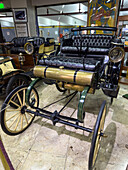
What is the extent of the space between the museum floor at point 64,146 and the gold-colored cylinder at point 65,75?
894mm

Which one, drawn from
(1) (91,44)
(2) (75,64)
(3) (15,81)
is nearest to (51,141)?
(2) (75,64)

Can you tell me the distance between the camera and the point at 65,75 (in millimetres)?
1721

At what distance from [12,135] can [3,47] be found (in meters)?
4.81

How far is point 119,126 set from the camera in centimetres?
212

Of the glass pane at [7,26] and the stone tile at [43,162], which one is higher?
the glass pane at [7,26]

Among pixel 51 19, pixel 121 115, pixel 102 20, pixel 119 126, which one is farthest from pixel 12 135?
pixel 51 19

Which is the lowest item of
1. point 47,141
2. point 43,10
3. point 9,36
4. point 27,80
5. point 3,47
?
point 47,141

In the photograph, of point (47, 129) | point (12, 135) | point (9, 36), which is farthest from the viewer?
point (9, 36)

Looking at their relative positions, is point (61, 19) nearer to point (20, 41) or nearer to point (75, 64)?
point (20, 41)

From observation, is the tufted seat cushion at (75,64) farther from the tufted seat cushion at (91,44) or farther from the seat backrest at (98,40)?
the seat backrest at (98,40)

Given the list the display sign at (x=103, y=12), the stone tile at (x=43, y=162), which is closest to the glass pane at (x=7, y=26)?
the display sign at (x=103, y=12)

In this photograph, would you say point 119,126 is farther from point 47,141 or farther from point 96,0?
point 96,0

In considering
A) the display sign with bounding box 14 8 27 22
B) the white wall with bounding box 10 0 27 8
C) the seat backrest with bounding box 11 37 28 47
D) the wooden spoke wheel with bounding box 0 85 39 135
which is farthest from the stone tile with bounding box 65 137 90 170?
the white wall with bounding box 10 0 27 8

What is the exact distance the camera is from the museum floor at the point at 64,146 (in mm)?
1520
